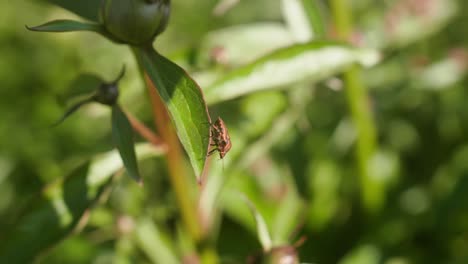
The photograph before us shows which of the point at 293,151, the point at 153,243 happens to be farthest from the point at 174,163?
the point at 293,151

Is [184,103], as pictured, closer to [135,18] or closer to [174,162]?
[135,18]

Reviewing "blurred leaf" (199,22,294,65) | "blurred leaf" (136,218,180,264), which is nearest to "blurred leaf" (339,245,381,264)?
"blurred leaf" (136,218,180,264)

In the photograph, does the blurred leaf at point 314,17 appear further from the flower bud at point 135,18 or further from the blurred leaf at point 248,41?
the flower bud at point 135,18

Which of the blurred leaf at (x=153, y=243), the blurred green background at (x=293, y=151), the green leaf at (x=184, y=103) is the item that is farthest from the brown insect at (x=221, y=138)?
the blurred leaf at (x=153, y=243)

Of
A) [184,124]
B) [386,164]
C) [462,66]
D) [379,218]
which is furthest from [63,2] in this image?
[462,66]

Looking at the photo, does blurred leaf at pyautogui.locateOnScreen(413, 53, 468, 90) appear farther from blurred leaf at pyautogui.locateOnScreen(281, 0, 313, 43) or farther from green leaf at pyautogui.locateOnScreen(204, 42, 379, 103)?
green leaf at pyautogui.locateOnScreen(204, 42, 379, 103)

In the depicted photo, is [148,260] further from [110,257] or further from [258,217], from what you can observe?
[258,217]
